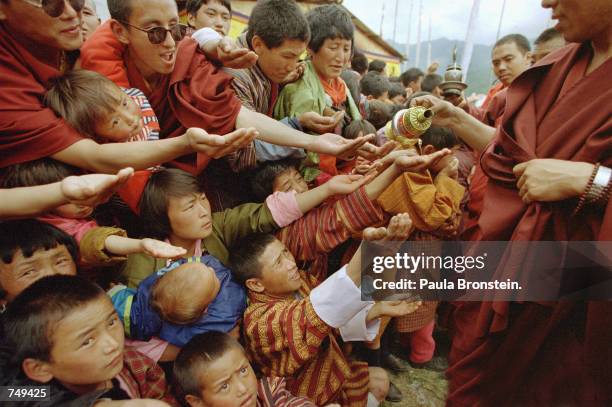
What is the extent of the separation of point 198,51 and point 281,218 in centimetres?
89

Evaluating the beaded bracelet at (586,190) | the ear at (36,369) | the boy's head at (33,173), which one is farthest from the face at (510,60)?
the ear at (36,369)

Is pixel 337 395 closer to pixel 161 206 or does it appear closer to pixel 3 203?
pixel 161 206

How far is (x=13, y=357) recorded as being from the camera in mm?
1032

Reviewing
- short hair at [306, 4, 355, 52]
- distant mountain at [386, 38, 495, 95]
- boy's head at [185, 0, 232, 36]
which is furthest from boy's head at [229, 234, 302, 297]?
distant mountain at [386, 38, 495, 95]

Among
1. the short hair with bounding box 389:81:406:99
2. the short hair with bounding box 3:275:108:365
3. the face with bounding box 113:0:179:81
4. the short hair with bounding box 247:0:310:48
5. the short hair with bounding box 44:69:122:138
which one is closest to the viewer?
the short hair with bounding box 3:275:108:365

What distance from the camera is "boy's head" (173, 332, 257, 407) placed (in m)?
1.21

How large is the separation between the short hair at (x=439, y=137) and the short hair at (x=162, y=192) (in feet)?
4.85

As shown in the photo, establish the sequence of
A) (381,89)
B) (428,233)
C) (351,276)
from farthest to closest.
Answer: (381,89)
(428,233)
(351,276)

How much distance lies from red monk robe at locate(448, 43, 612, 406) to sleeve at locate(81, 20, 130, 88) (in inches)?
60.1

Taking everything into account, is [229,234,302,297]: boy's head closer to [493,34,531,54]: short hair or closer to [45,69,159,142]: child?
[45,69,159,142]: child

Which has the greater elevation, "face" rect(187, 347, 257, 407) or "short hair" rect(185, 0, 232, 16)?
"short hair" rect(185, 0, 232, 16)

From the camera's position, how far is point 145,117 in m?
1.51

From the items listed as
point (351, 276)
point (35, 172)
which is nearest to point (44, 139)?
point (35, 172)

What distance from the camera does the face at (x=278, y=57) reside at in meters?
1.88
